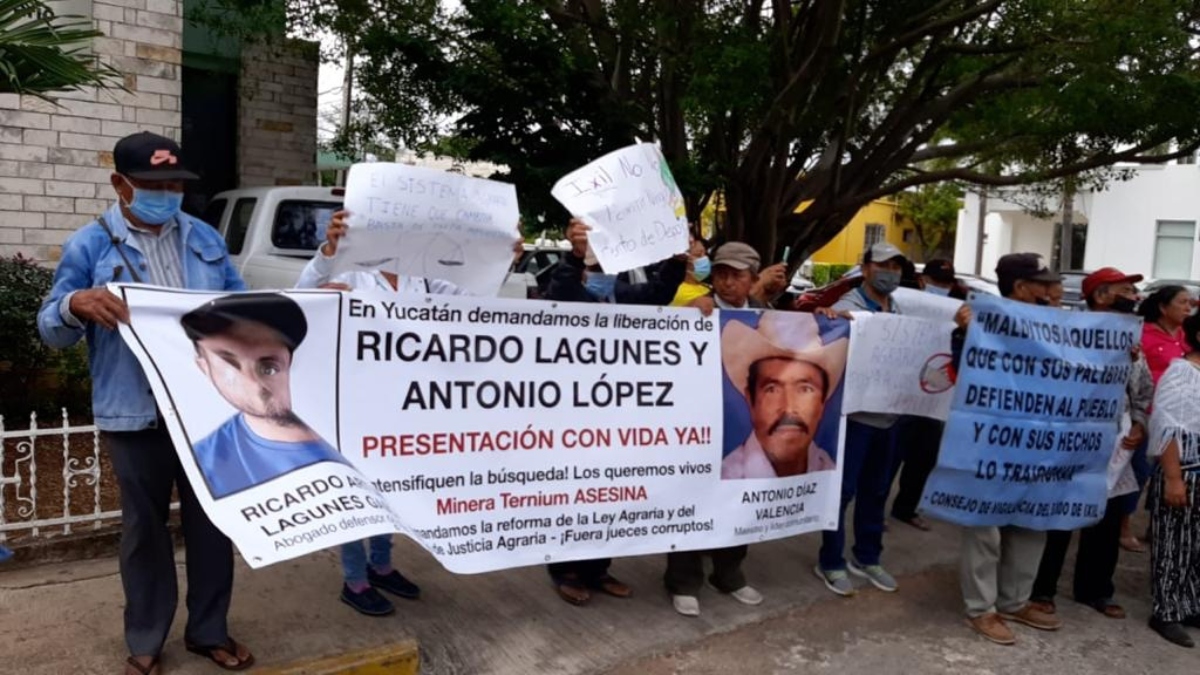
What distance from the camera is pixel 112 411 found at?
11.0 ft

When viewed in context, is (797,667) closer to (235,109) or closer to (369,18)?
(369,18)

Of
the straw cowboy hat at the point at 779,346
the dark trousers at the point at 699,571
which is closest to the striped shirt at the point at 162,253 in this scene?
the straw cowboy hat at the point at 779,346

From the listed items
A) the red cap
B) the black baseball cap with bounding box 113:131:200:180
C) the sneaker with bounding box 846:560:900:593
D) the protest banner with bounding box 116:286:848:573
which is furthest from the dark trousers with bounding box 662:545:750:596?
the black baseball cap with bounding box 113:131:200:180

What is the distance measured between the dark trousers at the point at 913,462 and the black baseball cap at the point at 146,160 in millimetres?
4734

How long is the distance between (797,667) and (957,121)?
9.43 m

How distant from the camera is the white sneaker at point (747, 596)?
4.94 metres

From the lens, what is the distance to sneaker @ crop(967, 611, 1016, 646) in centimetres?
470

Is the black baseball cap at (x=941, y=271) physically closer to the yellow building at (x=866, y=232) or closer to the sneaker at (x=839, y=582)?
the sneaker at (x=839, y=582)

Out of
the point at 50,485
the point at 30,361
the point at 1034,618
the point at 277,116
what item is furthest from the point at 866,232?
the point at 50,485

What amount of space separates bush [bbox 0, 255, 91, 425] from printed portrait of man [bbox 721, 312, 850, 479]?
449cm

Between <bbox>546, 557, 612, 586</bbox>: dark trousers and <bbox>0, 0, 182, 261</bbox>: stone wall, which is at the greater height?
<bbox>0, 0, 182, 261</bbox>: stone wall

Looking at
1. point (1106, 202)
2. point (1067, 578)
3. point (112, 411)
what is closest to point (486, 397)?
point (112, 411)

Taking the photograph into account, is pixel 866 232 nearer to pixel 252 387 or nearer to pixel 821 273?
pixel 821 273

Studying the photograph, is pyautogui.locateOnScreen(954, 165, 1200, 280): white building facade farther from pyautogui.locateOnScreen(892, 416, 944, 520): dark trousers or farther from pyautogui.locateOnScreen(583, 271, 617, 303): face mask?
pyautogui.locateOnScreen(583, 271, 617, 303): face mask
